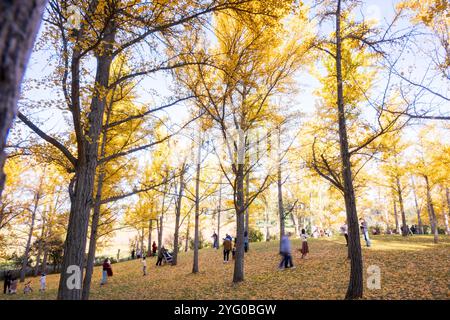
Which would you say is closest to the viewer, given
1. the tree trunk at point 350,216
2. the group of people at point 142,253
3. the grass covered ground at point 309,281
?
the tree trunk at point 350,216

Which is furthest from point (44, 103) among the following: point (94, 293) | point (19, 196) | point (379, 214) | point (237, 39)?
point (379, 214)

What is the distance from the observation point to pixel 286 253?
9.73 meters

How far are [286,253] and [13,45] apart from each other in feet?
33.6

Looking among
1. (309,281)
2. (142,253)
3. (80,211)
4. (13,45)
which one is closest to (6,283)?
(142,253)

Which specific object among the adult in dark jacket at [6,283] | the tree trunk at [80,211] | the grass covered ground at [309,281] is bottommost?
the adult in dark jacket at [6,283]

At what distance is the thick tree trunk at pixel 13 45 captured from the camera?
0.94 meters

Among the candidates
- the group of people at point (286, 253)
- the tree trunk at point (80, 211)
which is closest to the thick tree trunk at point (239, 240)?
the group of people at point (286, 253)

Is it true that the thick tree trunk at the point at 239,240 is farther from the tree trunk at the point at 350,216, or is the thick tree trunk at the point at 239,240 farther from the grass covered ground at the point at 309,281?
the tree trunk at the point at 350,216

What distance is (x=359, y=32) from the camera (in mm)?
6863

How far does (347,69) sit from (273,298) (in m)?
6.69

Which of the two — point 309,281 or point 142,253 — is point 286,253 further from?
point 142,253

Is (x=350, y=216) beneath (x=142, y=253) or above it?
above

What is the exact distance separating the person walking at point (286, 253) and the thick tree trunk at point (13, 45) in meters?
9.45

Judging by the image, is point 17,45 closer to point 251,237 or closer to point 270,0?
point 270,0
